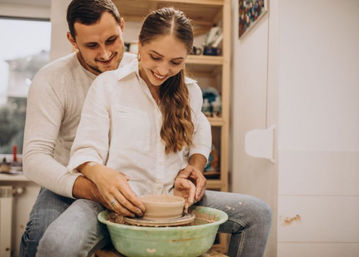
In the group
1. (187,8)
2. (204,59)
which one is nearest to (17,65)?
(187,8)

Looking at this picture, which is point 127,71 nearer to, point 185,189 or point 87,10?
point 87,10

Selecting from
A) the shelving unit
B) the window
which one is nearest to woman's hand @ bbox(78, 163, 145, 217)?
the shelving unit

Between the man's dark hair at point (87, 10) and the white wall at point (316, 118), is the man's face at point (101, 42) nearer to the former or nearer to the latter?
the man's dark hair at point (87, 10)

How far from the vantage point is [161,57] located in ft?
3.63

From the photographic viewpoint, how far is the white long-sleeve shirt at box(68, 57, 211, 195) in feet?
3.58

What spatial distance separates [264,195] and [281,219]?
0.74 ft

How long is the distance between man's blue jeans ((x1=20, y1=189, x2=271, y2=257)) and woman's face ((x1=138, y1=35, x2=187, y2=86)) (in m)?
0.44

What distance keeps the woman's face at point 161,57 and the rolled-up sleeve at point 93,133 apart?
172 millimetres

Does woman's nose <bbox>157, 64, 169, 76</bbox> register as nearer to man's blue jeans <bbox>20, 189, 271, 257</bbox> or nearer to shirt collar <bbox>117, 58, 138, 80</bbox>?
shirt collar <bbox>117, 58, 138, 80</bbox>

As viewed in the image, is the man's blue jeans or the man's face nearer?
the man's blue jeans

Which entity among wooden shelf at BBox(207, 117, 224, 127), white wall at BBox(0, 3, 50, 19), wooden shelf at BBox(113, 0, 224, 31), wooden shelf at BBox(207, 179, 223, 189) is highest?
white wall at BBox(0, 3, 50, 19)

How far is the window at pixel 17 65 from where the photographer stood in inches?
117

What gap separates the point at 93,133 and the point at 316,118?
2.96 ft

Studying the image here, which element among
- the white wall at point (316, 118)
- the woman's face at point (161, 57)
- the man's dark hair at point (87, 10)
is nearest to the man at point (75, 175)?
the man's dark hair at point (87, 10)
